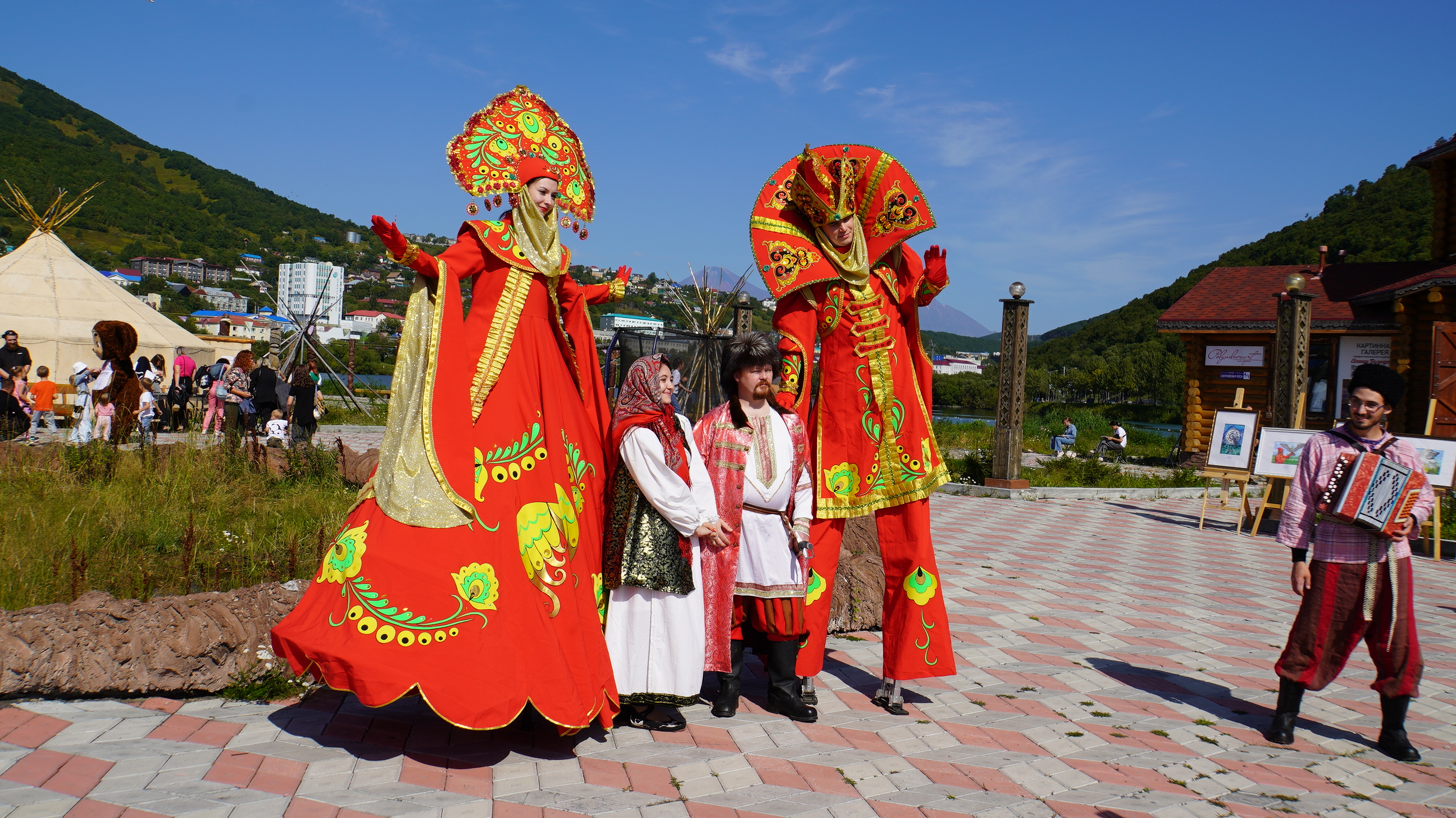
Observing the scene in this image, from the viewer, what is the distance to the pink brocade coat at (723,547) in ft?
12.7

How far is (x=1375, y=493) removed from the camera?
3982 mm

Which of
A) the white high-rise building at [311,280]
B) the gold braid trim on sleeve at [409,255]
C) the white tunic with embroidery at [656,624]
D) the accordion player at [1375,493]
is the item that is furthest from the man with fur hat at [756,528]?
the white high-rise building at [311,280]

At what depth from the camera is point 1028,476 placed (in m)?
14.9

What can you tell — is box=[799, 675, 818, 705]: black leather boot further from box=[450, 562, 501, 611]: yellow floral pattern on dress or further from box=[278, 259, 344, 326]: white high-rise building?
box=[278, 259, 344, 326]: white high-rise building

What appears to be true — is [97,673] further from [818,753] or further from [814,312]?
[814,312]

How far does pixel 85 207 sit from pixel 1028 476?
9491 centimetres

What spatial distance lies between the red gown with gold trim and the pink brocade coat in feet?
1.54

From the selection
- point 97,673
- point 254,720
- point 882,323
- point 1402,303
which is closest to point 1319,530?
point 882,323

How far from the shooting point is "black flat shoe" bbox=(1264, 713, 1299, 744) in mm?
3963

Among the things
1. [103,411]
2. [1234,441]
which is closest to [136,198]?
[103,411]

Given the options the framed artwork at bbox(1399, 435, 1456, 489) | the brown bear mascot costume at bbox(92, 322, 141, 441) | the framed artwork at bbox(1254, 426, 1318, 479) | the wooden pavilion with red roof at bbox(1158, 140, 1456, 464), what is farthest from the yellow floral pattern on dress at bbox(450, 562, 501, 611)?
the wooden pavilion with red roof at bbox(1158, 140, 1456, 464)

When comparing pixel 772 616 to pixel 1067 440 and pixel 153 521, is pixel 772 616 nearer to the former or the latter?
pixel 153 521

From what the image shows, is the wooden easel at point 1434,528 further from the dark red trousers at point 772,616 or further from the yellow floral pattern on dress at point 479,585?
the yellow floral pattern on dress at point 479,585

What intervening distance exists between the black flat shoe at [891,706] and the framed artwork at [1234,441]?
28.0 feet
